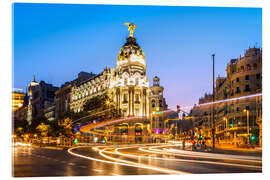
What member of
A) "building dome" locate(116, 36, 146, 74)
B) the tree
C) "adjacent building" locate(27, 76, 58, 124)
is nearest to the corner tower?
"building dome" locate(116, 36, 146, 74)

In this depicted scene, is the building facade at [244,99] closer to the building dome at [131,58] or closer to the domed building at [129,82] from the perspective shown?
the domed building at [129,82]

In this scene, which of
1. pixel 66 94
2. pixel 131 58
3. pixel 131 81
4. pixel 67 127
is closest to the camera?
pixel 67 127

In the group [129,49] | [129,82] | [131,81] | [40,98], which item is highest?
[129,49]

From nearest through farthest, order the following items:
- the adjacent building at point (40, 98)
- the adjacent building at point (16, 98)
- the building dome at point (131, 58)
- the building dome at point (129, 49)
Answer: the adjacent building at point (16, 98), the building dome at point (131, 58), the building dome at point (129, 49), the adjacent building at point (40, 98)

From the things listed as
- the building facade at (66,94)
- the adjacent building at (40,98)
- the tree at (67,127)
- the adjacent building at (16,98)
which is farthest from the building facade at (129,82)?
the adjacent building at (40,98)

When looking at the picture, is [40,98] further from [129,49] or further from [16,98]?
[16,98]

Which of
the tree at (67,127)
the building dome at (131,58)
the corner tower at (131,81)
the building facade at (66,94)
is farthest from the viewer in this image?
the building facade at (66,94)

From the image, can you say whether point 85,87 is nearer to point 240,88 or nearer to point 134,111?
point 134,111

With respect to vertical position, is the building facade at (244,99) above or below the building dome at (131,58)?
below

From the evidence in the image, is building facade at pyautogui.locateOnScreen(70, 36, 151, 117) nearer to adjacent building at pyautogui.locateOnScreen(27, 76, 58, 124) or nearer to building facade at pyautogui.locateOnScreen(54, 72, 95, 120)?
building facade at pyautogui.locateOnScreen(54, 72, 95, 120)

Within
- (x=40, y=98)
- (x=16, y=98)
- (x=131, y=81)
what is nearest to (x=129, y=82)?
(x=131, y=81)

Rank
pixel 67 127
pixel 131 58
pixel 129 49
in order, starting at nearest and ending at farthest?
pixel 67 127
pixel 131 58
pixel 129 49
